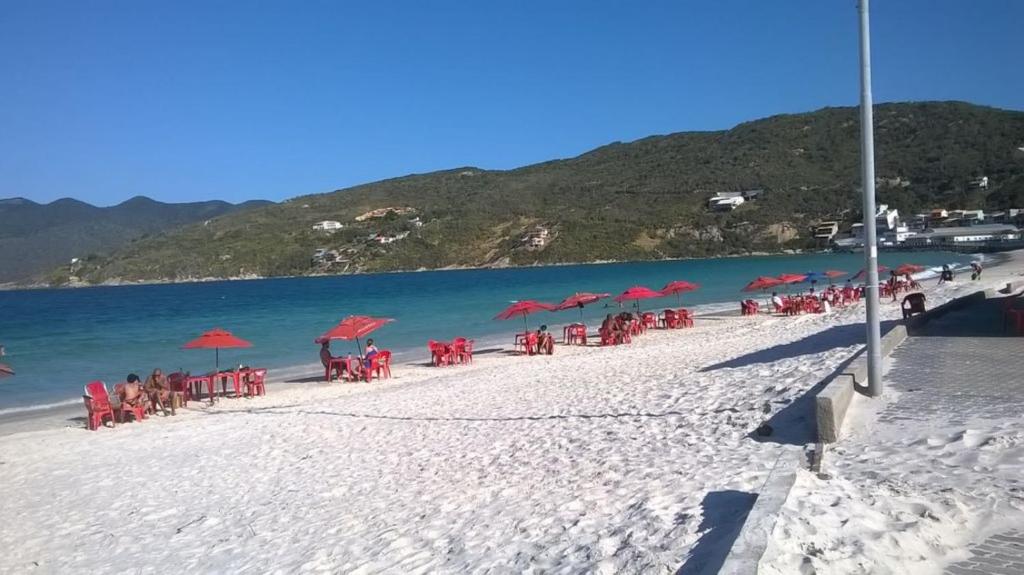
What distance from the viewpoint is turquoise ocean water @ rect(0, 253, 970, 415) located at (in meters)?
25.2

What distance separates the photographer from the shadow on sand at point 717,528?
161 inches

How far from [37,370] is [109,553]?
887 inches

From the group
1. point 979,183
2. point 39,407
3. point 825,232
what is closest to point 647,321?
point 39,407

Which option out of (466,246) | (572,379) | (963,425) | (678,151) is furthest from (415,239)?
(963,425)

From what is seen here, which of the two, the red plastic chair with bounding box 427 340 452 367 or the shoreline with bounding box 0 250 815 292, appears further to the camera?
the shoreline with bounding box 0 250 815 292

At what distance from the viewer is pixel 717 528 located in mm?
4629

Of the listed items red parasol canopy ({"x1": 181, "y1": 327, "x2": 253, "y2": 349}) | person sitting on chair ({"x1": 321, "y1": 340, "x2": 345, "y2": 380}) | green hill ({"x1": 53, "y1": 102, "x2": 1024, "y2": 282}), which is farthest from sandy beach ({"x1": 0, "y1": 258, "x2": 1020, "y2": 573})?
green hill ({"x1": 53, "y1": 102, "x2": 1024, "y2": 282})

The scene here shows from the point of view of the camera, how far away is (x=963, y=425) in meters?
6.04

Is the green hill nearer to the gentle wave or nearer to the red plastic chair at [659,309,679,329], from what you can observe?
the red plastic chair at [659,309,679,329]

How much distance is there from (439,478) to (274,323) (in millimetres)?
38705

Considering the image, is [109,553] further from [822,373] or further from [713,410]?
[822,373]

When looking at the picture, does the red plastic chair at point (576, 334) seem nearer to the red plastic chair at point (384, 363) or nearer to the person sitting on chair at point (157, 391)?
the red plastic chair at point (384, 363)

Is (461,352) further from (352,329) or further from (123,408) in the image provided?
(123,408)

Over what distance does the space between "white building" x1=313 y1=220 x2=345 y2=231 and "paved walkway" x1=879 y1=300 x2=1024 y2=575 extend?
397 ft
